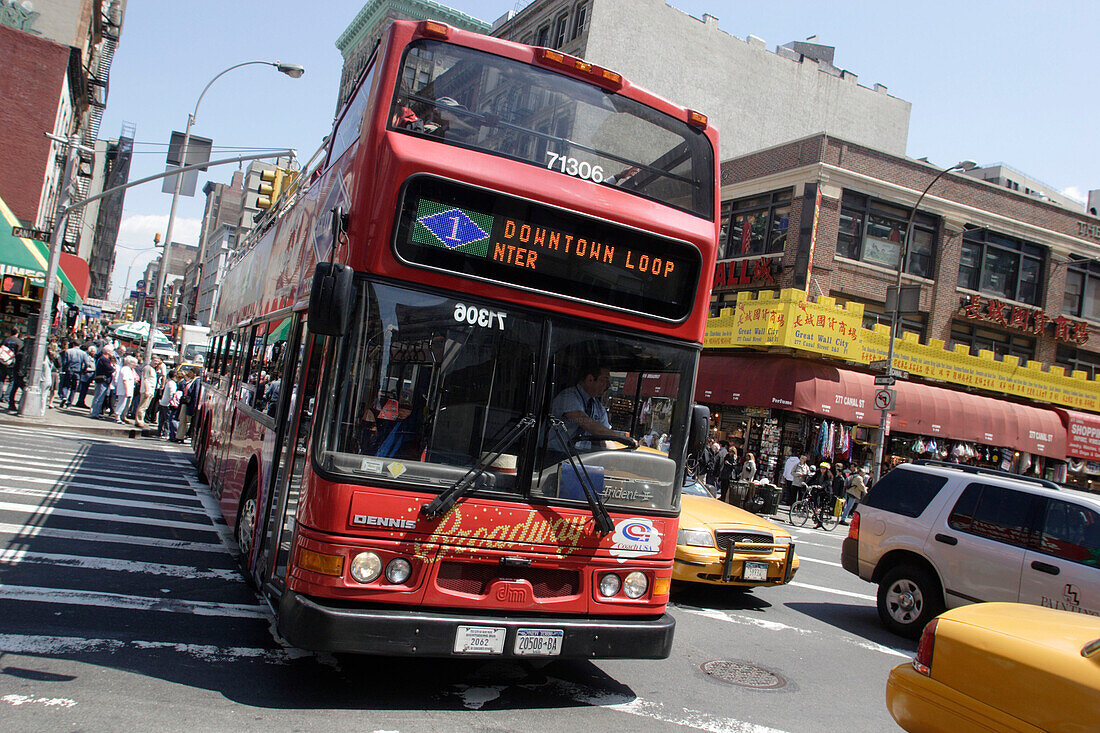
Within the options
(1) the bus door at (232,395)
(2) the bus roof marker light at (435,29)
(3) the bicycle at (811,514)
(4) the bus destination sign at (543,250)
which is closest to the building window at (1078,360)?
(3) the bicycle at (811,514)

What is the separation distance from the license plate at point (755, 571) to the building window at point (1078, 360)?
1174 inches

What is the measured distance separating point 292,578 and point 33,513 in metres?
6.13

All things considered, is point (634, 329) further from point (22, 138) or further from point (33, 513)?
point (22, 138)

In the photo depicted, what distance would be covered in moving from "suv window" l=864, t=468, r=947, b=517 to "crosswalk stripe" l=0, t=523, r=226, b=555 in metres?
7.58

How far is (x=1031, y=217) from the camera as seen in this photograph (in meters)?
32.1

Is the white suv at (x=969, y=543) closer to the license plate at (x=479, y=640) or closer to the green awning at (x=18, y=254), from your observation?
the license plate at (x=479, y=640)

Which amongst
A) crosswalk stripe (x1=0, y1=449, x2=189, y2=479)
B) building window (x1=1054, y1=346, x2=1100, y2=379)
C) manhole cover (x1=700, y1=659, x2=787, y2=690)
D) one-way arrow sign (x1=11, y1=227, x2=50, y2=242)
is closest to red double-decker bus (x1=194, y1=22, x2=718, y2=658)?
manhole cover (x1=700, y1=659, x2=787, y2=690)

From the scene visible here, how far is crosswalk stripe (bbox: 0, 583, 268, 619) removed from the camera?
6.20 m

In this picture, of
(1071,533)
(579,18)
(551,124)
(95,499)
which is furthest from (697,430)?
(579,18)

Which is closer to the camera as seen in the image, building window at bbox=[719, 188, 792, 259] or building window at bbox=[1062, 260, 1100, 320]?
building window at bbox=[719, 188, 792, 259]

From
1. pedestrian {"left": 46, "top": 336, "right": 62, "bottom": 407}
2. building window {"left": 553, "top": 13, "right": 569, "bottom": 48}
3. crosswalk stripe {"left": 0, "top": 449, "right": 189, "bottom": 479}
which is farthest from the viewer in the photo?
building window {"left": 553, "top": 13, "right": 569, "bottom": 48}

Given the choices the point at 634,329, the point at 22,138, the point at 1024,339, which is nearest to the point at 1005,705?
the point at 634,329

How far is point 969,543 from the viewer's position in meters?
8.52

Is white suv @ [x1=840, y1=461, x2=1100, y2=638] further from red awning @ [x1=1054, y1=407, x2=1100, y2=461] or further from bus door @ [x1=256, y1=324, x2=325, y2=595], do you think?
red awning @ [x1=1054, y1=407, x2=1100, y2=461]
